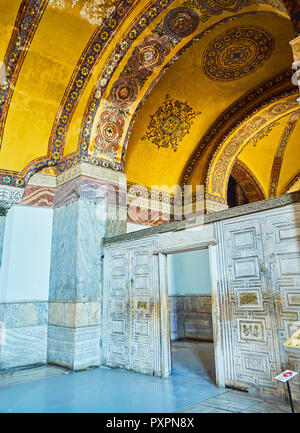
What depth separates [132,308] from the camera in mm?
4738

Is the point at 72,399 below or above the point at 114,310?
below

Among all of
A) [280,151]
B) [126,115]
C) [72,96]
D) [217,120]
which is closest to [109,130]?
[126,115]

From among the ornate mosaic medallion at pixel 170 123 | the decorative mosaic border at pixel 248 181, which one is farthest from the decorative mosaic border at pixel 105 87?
the decorative mosaic border at pixel 248 181

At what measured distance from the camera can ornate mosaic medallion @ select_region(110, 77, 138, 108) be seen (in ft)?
18.4

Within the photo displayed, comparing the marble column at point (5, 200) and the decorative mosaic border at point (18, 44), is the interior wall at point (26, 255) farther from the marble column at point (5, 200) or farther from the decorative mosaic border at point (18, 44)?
the decorative mosaic border at point (18, 44)

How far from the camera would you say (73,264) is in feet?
16.8

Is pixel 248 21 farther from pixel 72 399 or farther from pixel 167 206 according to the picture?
pixel 72 399

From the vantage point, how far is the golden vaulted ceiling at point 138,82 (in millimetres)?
4875

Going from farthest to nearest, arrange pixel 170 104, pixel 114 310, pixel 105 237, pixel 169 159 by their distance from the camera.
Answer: pixel 169 159 → pixel 170 104 → pixel 105 237 → pixel 114 310

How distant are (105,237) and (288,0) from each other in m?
3.93

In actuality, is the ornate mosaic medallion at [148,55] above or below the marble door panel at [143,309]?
above

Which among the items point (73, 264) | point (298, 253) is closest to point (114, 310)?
point (73, 264)

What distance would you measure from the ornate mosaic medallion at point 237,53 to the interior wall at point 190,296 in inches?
152

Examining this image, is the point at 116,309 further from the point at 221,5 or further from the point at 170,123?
the point at 221,5
